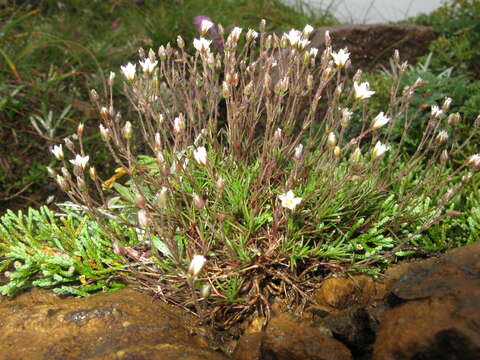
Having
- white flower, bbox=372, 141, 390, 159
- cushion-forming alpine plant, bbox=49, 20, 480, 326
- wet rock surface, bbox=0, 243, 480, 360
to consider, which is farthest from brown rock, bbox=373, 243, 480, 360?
white flower, bbox=372, 141, 390, 159

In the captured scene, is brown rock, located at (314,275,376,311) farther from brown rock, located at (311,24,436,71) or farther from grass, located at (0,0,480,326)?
brown rock, located at (311,24,436,71)

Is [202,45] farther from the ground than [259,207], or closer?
farther from the ground

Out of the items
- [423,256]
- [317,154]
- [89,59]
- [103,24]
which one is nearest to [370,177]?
[317,154]

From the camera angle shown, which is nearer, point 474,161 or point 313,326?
point 313,326

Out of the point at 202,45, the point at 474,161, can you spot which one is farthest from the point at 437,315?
the point at 202,45

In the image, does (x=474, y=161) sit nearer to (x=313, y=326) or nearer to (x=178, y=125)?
(x=313, y=326)

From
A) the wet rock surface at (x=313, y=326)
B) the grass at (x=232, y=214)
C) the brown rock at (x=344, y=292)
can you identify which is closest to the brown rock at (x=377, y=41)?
the grass at (x=232, y=214)
